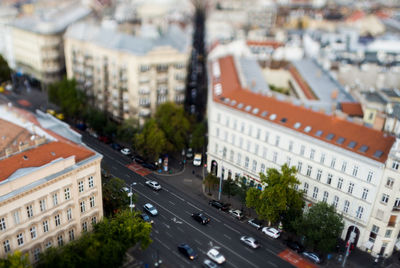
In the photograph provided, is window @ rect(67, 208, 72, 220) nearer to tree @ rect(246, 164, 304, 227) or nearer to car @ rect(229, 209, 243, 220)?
tree @ rect(246, 164, 304, 227)

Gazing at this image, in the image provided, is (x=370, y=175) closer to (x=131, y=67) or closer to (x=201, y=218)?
(x=201, y=218)

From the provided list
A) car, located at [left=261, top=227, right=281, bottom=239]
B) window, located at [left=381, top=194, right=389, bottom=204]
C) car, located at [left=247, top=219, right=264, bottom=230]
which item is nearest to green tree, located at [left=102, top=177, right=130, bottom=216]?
car, located at [left=247, top=219, right=264, bottom=230]

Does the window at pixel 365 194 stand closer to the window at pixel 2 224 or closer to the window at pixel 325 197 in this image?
the window at pixel 325 197

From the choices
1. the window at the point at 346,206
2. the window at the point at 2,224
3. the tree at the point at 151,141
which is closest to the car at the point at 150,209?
the tree at the point at 151,141

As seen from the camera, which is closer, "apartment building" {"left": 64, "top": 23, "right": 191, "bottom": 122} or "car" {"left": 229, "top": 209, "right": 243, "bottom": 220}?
"car" {"left": 229, "top": 209, "right": 243, "bottom": 220}

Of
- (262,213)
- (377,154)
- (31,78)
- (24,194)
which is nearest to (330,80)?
(377,154)

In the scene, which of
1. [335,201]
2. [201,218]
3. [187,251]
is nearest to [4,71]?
[201,218]

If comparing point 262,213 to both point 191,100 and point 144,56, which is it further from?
point 191,100
